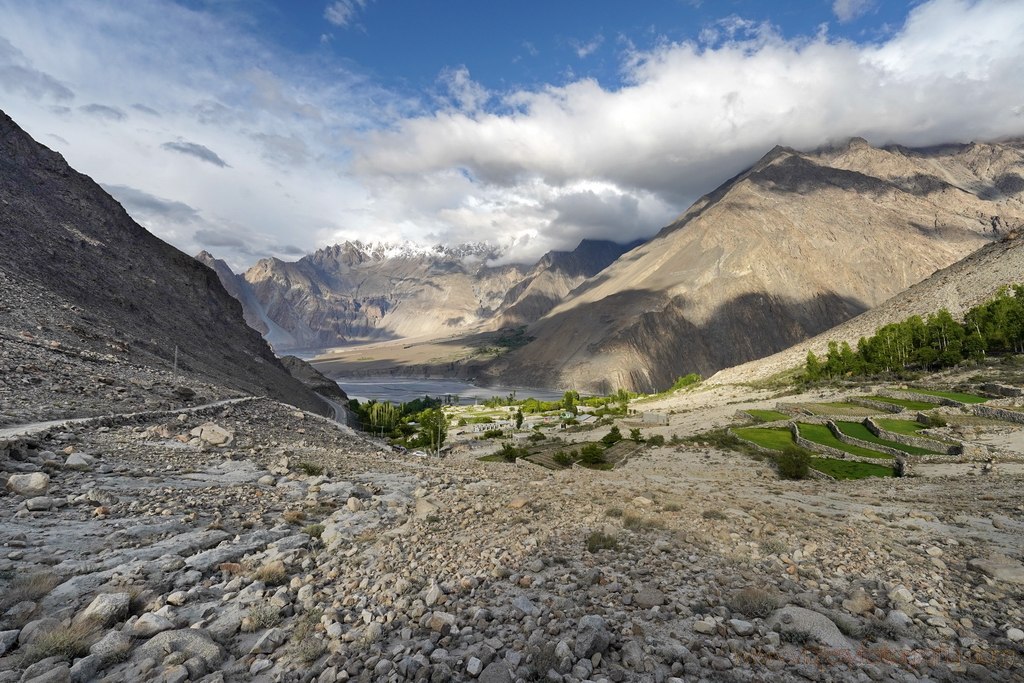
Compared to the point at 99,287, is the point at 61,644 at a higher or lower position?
lower

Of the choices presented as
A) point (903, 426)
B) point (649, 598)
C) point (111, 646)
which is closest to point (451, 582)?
point (649, 598)

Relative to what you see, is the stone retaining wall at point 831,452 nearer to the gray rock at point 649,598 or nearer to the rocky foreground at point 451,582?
the rocky foreground at point 451,582

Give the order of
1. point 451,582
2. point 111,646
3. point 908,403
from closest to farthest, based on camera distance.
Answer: point 111,646
point 451,582
point 908,403

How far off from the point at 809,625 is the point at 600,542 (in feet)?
13.2

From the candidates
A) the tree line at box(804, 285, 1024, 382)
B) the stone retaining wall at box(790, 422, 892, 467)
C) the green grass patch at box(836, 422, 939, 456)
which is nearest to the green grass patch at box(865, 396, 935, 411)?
the green grass patch at box(836, 422, 939, 456)

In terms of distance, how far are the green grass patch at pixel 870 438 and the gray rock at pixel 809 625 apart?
3166cm

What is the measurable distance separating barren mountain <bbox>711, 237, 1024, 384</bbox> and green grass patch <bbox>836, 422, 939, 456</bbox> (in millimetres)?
72832

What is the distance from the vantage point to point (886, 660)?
664 cm

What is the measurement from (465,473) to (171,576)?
11797 mm

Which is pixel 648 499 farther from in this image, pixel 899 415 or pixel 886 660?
pixel 899 415

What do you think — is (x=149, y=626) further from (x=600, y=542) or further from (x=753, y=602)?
(x=753, y=602)

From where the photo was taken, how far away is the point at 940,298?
328 feet

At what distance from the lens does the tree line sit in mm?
64438

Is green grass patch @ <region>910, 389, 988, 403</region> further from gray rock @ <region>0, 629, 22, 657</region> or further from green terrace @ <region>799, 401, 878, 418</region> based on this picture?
gray rock @ <region>0, 629, 22, 657</region>
